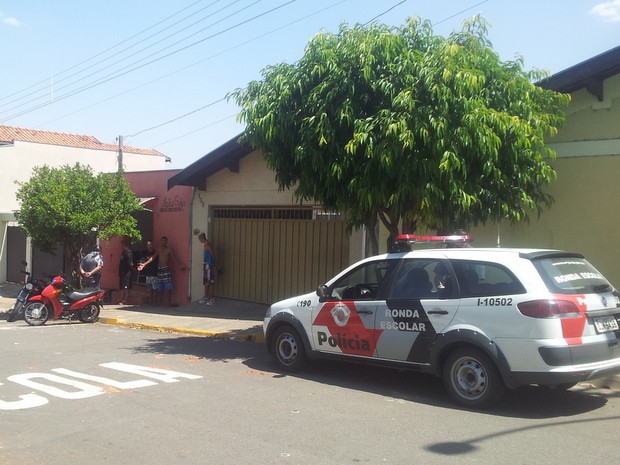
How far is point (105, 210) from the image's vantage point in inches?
607

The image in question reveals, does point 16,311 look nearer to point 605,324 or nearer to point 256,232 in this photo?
point 256,232

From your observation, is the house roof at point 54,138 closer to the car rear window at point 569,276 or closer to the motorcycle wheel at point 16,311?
the motorcycle wheel at point 16,311

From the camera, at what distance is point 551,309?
623 centimetres

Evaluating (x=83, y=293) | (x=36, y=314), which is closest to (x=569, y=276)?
(x=83, y=293)

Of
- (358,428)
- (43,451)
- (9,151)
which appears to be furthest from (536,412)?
(9,151)

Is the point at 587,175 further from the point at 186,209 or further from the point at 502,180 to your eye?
the point at 186,209

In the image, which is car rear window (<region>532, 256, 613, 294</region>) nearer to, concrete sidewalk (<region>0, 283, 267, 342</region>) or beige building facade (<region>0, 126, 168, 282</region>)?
concrete sidewalk (<region>0, 283, 267, 342</region>)

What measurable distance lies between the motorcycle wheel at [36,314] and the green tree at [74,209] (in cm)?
193

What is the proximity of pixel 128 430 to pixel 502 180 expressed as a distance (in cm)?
587

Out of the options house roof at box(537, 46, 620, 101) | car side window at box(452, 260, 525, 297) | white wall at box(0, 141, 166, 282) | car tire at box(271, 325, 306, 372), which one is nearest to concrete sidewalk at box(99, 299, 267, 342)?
car tire at box(271, 325, 306, 372)

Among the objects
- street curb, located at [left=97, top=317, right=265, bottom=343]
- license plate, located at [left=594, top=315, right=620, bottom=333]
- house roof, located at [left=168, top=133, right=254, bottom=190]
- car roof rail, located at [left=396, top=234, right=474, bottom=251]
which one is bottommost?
street curb, located at [left=97, top=317, right=265, bottom=343]

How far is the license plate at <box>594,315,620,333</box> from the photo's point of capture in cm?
645

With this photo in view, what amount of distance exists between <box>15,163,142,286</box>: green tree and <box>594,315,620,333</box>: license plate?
1160cm

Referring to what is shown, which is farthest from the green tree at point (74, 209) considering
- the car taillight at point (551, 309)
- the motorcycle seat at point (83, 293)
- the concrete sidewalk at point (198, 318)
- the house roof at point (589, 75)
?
the car taillight at point (551, 309)
